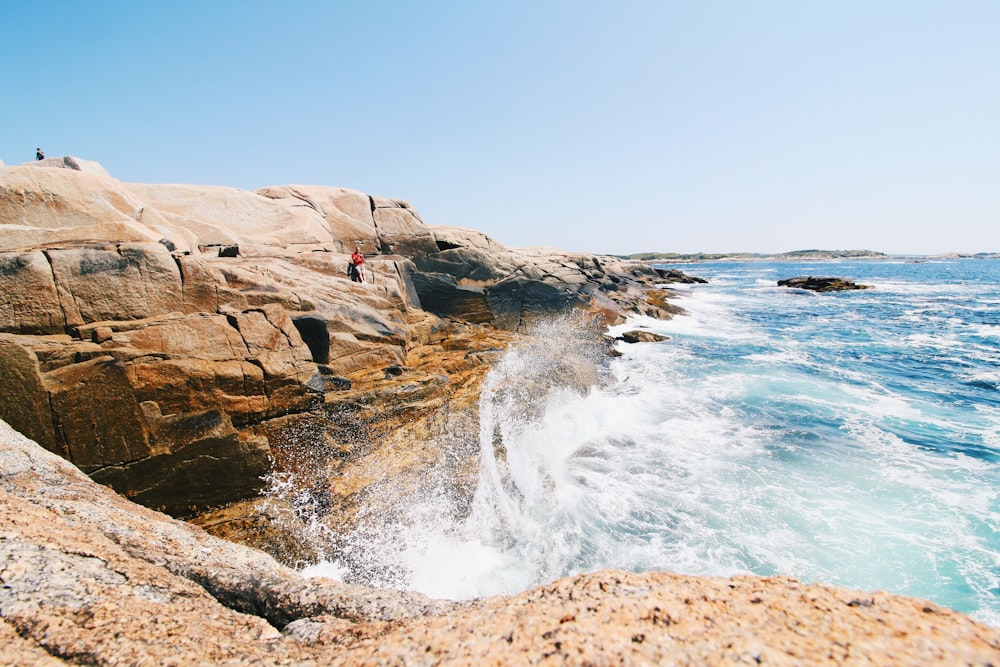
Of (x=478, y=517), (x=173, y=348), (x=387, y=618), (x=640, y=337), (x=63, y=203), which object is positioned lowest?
(x=478, y=517)

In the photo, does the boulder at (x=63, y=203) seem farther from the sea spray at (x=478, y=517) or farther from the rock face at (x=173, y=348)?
the sea spray at (x=478, y=517)

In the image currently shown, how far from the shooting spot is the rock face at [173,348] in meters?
6.82

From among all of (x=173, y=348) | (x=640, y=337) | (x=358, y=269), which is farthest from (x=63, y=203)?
(x=640, y=337)

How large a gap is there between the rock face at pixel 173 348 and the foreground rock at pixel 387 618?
348 cm

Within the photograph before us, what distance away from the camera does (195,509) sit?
24.2 feet

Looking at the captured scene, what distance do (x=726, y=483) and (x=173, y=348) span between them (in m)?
11.5

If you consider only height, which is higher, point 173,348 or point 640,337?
point 173,348

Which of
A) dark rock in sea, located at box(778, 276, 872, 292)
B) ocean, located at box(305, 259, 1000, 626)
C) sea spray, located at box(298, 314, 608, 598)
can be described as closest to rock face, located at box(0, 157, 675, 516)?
sea spray, located at box(298, 314, 608, 598)

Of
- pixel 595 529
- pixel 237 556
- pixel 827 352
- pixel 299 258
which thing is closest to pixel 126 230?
pixel 299 258

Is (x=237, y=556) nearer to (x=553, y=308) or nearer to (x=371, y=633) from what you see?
(x=371, y=633)

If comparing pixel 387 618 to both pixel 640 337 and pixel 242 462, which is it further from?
pixel 640 337

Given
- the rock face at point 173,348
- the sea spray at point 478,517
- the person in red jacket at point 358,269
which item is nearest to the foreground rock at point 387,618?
the rock face at point 173,348

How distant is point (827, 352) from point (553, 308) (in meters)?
13.7

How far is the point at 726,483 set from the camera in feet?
31.4
